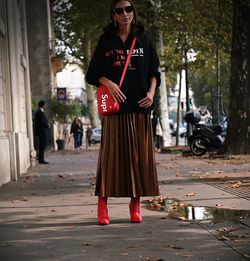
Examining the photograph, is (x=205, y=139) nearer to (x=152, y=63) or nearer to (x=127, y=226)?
(x=152, y=63)

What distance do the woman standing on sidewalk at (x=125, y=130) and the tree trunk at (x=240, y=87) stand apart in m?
10.1

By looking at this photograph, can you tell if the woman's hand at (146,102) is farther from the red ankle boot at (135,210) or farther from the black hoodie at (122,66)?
the red ankle boot at (135,210)

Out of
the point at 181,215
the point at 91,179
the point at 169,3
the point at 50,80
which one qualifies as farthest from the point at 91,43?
the point at 181,215

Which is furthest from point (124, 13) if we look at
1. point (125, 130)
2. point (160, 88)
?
point (160, 88)

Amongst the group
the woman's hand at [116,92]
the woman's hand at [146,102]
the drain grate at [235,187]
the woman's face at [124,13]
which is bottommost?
the drain grate at [235,187]

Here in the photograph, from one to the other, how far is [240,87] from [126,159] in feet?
34.6

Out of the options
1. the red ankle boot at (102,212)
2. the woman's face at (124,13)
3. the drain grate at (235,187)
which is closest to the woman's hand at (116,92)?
the woman's face at (124,13)

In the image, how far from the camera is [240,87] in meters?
15.9

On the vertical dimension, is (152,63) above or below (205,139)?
above

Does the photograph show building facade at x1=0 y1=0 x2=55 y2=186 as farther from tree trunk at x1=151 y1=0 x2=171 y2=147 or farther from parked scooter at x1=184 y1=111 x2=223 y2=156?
tree trunk at x1=151 y1=0 x2=171 y2=147

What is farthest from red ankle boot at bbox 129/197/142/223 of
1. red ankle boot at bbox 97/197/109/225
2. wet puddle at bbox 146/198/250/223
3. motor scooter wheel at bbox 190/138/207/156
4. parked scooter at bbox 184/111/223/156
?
motor scooter wheel at bbox 190/138/207/156

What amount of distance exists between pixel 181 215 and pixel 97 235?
1.32 m

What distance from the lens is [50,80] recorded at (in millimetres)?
33844

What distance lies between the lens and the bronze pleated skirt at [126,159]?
5.87 m
